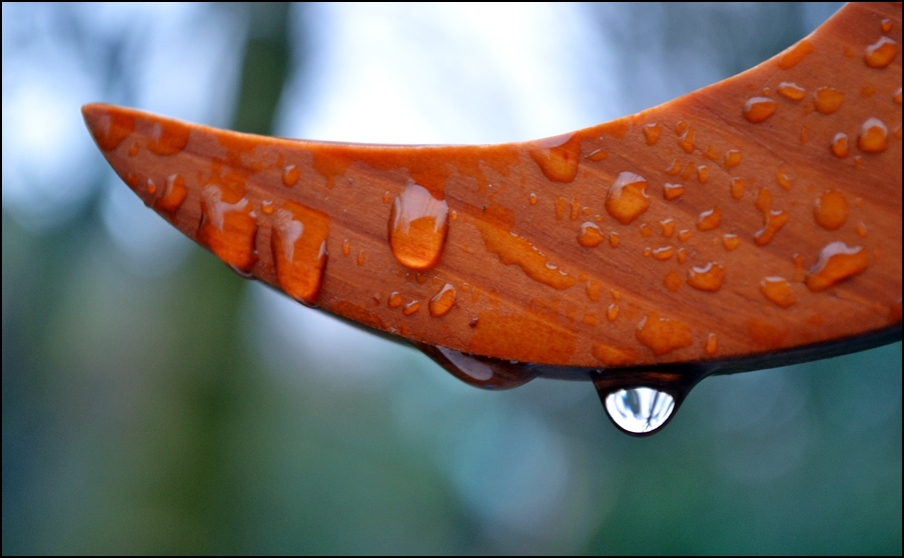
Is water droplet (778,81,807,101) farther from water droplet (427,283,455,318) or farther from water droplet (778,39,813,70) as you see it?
water droplet (427,283,455,318)

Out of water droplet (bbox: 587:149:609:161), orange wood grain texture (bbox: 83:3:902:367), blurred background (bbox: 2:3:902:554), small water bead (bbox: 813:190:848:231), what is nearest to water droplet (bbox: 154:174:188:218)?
orange wood grain texture (bbox: 83:3:902:367)

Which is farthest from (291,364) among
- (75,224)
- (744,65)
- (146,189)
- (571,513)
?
(146,189)

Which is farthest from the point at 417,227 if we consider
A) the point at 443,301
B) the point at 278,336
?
the point at 278,336

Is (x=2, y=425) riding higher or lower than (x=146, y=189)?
lower

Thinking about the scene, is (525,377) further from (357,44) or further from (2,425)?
(2,425)

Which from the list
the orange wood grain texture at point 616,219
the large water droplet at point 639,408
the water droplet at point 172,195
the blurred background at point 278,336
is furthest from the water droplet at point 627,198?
the blurred background at point 278,336

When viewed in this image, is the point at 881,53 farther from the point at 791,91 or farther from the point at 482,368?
the point at 482,368

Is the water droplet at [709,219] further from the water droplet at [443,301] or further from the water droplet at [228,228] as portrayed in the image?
the water droplet at [228,228]
